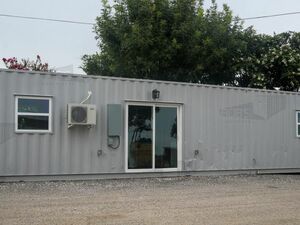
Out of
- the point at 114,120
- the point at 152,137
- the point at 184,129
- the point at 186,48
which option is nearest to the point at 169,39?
the point at 186,48

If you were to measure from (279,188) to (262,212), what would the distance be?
3.41 meters

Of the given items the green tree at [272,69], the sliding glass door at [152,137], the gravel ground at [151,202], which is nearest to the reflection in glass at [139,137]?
the sliding glass door at [152,137]

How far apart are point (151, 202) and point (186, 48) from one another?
38.9 ft

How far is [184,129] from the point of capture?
12.7m

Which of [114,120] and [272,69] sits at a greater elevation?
[272,69]

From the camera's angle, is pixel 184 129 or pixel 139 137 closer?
pixel 139 137

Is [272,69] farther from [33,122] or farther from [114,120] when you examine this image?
[33,122]

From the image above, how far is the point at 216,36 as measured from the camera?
2033 centimetres

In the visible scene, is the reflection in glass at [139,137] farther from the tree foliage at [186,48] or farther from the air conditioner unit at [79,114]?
the tree foliage at [186,48]

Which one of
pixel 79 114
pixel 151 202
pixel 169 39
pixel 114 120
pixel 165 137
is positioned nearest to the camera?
pixel 151 202

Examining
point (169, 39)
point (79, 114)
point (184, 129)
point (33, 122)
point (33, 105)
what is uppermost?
point (169, 39)

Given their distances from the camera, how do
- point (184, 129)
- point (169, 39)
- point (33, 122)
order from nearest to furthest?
point (33, 122)
point (184, 129)
point (169, 39)

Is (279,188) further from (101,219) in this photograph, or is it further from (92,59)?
(92,59)

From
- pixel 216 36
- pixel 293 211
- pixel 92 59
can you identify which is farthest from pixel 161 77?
pixel 293 211
